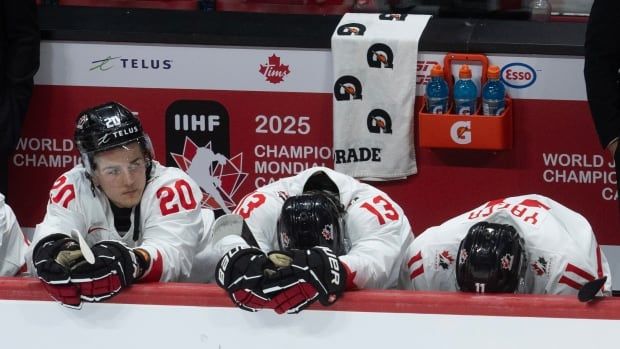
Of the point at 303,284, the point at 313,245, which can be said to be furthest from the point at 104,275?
the point at 313,245

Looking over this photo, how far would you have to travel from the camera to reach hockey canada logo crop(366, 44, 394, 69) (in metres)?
5.84

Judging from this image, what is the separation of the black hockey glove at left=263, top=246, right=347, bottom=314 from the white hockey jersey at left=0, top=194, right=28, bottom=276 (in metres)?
1.39

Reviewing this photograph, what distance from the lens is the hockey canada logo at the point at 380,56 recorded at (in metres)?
5.84

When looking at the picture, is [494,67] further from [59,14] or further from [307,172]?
[59,14]

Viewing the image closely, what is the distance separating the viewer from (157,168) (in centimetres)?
468

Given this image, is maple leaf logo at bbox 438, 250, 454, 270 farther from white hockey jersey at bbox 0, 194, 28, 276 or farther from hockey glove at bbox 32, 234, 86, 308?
white hockey jersey at bbox 0, 194, 28, 276

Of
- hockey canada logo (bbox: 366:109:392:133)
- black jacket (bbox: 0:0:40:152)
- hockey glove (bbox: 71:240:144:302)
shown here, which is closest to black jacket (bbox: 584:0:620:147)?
hockey canada logo (bbox: 366:109:392:133)

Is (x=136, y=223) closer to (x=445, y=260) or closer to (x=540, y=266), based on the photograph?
(x=445, y=260)

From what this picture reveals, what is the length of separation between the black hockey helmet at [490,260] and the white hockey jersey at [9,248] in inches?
65.4

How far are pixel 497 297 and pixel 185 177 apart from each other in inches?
56.1

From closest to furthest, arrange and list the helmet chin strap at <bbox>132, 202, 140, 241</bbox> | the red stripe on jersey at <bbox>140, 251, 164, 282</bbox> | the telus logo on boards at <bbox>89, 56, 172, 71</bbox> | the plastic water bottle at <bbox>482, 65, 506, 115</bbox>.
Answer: the red stripe on jersey at <bbox>140, 251, 164, 282</bbox> < the helmet chin strap at <bbox>132, 202, 140, 241</bbox> < the plastic water bottle at <bbox>482, 65, 506, 115</bbox> < the telus logo on boards at <bbox>89, 56, 172, 71</bbox>

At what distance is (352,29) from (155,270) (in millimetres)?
2008

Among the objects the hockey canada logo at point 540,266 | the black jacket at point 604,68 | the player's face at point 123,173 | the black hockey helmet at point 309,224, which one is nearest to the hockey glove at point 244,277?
the black hockey helmet at point 309,224

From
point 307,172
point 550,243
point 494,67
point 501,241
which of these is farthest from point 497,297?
point 494,67
